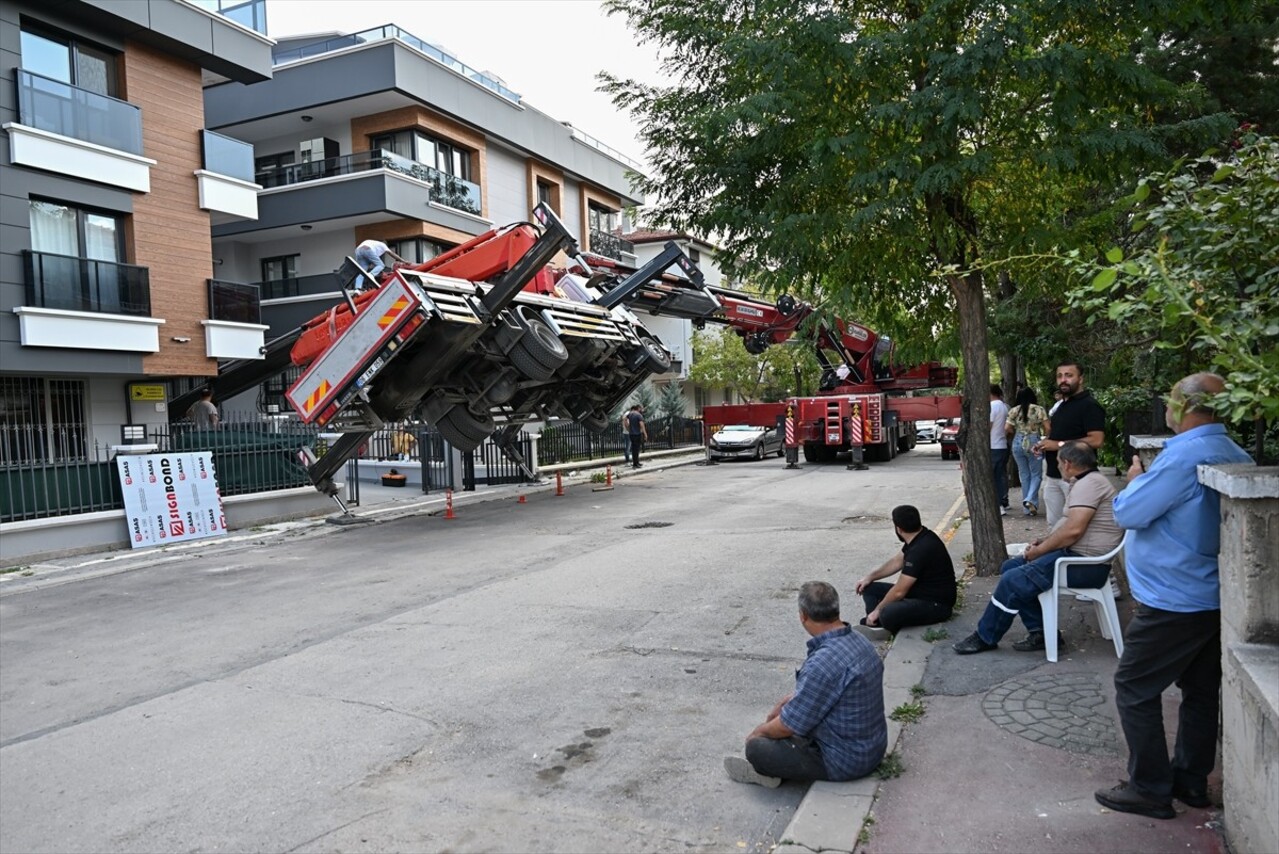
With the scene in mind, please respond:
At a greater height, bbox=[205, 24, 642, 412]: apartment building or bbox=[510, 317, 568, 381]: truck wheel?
bbox=[205, 24, 642, 412]: apartment building

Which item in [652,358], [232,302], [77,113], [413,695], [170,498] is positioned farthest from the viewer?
[232,302]

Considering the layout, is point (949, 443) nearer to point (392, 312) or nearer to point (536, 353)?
point (536, 353)

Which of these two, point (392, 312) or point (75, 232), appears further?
point (75, 232)

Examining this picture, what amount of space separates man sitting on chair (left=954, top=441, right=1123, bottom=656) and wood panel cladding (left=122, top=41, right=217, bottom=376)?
15788mm

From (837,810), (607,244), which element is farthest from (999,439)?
(607,244)

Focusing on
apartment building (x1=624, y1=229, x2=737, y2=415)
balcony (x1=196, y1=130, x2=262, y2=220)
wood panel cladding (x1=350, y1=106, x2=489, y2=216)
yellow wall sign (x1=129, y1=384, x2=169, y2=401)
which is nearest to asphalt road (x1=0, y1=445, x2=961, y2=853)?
yellow wall sign (x1=129, y1=384, x2=169, y2=401)

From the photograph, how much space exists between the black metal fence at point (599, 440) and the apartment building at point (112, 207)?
7.98 m

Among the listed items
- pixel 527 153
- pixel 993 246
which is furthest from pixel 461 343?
pixel 527 153

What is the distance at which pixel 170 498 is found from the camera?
42.4ft

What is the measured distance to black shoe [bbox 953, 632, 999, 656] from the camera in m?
5.55

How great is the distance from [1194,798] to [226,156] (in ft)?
65.1

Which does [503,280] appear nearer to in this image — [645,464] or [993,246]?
[993,246]

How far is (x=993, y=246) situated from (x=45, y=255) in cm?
1484

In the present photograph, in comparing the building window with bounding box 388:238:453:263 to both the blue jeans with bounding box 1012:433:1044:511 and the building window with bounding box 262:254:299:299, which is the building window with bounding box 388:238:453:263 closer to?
the building window with bounding box 262:254:299:299
